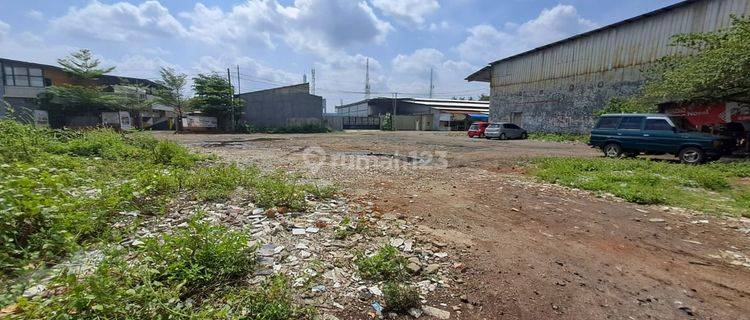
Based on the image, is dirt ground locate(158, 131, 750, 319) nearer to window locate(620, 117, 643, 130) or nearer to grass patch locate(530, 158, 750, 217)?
grass patch locate(530, 158, 750, 217)

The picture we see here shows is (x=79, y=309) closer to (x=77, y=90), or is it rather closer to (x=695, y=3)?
(x=695, y=3)

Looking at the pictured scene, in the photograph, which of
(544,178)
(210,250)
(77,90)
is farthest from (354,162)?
(77,90)

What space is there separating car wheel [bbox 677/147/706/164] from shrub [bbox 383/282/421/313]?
38.6 feet

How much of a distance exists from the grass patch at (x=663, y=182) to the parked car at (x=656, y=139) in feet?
3.05

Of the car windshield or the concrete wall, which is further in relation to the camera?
the concrete wall

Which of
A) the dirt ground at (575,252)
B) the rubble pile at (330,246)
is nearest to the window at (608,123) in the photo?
the dirt ground at (575,252)

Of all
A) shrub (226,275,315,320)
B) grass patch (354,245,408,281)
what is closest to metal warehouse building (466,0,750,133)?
grass patch (354,245,408,281)

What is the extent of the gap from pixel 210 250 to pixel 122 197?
254 cm

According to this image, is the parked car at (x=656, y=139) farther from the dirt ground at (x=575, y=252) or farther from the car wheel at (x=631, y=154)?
the dirt ground at (x=575, y=252)

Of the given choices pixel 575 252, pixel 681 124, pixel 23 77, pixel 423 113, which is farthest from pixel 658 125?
pixel 23 77

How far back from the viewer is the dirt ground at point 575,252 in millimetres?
2779

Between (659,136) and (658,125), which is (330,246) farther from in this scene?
(658,125)

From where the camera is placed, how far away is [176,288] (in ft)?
8.17

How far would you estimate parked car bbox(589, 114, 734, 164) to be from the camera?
32.2ft
